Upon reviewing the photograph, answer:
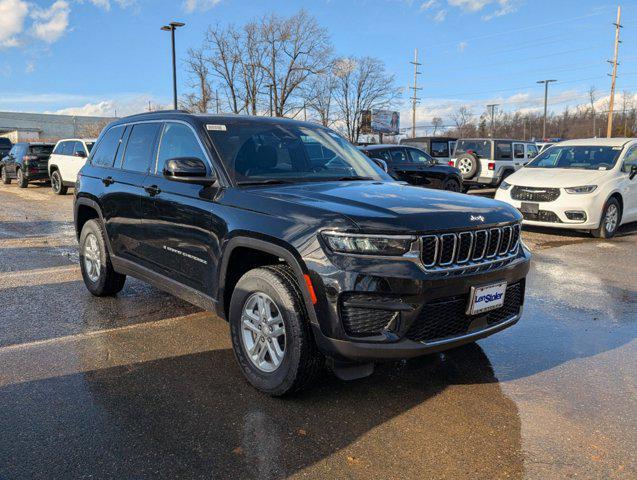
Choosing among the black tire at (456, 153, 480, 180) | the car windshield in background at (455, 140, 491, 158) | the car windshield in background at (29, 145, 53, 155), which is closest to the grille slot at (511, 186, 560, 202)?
the black tire at (456, 153, 480, 180)

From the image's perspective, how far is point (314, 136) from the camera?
467cm

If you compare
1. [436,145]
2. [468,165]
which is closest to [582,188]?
[468,165]

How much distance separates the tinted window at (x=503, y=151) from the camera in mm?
17819

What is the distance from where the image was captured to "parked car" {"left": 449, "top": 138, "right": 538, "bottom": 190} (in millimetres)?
17203

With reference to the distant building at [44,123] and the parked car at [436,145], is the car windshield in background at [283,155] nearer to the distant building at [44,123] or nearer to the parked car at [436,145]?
the parked car at [436,145]

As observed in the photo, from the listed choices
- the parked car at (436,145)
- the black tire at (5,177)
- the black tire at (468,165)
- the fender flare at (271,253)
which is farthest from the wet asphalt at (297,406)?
the black tire at (5,177)

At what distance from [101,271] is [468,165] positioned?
1394 cm

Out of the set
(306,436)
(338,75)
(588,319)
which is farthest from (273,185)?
(338,75)

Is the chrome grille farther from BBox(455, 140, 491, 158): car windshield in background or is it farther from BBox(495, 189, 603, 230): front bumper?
BBox(455, 140, 491, 158): car windshield in background

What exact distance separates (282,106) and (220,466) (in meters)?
43.4

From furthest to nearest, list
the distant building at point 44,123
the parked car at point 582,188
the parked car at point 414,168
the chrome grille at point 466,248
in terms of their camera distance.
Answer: the distant building at point 44,123
the parked car at point 414,168
the parked car at point 582,188
the chrome grille at point 466,248

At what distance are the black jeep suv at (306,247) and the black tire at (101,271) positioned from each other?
2.06ft

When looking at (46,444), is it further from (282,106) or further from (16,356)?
(282,106)

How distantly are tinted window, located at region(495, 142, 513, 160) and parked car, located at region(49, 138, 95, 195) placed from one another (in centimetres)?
1278
